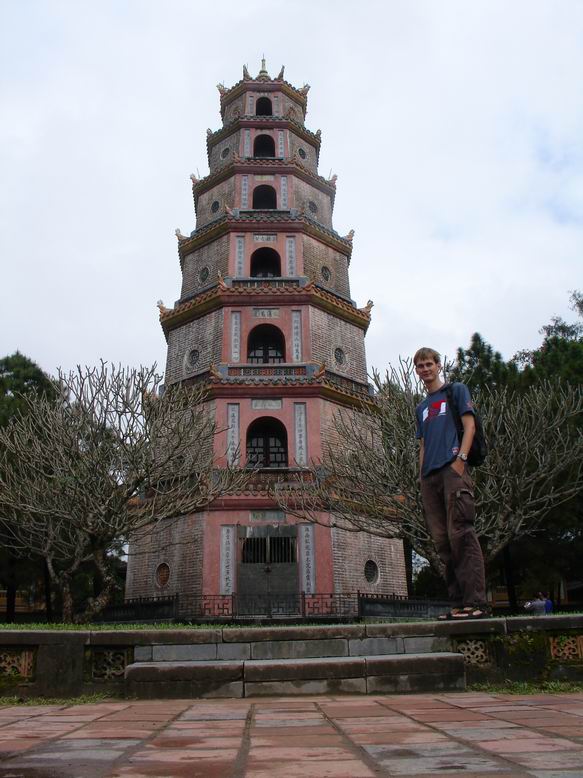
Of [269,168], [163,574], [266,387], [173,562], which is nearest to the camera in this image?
[173,562]

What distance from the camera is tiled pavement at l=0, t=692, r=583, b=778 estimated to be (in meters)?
2.57

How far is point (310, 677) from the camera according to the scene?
17.7ft

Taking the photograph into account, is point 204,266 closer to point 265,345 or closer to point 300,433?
point 265,345

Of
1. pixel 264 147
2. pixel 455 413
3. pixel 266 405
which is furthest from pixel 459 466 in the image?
pixel 264 147

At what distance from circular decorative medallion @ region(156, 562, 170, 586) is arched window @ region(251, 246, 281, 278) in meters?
10.2

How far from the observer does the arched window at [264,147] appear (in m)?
25.0

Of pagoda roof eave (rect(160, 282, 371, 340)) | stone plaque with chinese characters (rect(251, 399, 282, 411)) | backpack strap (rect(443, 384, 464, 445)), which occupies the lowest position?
A: backpack strap (rect(443, 384, 464, 445))

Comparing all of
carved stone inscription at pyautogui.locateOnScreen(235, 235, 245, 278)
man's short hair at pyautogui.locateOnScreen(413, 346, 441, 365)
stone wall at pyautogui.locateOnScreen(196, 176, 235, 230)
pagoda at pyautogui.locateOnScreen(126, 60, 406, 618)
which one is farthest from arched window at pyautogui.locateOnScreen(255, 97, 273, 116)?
man's short hair at pyautogui.locateOnScreen(413, 346, 441, 365)

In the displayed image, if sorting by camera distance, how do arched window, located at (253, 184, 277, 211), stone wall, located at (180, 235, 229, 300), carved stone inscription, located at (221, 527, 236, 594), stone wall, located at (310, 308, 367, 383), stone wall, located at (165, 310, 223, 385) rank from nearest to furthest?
carved stone inscription, located at (221, 527, 236, 594) → stone wall, located at (165, 310, 223, 385) → stone wall, located at (310, 308, 367, 383) → stone wall, located at (180, 235, 229, 300) → arched window, located at (253, 184, 277, 211)

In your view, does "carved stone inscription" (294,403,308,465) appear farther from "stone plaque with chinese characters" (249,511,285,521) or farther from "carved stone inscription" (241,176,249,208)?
"carved stone inscription" (241,176,249,208)

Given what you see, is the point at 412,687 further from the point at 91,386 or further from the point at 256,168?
the point at 256,168

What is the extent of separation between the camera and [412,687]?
5359 mm

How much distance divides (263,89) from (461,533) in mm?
23481

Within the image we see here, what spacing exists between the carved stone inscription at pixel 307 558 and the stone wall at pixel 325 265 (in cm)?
817
